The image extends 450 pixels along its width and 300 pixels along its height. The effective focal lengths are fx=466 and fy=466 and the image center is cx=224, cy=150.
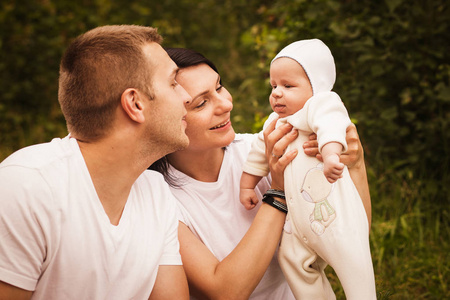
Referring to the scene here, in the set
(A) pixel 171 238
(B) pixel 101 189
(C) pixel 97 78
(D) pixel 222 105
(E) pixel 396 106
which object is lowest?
(A) pixel 171 238

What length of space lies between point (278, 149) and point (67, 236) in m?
0.95

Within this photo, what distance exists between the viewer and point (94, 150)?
1807 mm

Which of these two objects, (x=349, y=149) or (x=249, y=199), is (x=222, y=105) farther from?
(x=349, y=149)

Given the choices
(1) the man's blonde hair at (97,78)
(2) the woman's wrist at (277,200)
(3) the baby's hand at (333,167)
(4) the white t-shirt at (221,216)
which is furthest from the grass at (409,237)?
(1) the man's blonde hair at (97,78)

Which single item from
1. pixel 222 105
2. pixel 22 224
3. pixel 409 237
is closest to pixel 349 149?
pixel 222 105

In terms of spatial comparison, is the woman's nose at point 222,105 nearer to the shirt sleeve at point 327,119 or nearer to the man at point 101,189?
the man at point 101,189

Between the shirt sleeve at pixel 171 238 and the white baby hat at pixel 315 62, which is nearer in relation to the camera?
the shirt sleeve at pixel 171 238

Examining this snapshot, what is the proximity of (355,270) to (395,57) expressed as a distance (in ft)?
7.40

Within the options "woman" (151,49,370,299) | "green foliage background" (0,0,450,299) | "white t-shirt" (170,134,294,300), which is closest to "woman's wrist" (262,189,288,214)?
"woman" (151,49,370,299)

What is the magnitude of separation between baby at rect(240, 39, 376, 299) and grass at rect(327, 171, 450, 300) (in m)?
0.66

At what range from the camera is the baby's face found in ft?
6.73

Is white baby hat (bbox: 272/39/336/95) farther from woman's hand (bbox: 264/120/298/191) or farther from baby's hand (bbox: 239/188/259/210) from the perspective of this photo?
baby's hand (bbox: 239/188/259/210)

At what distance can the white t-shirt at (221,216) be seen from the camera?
2174mm

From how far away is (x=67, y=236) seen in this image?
164 centimetres
